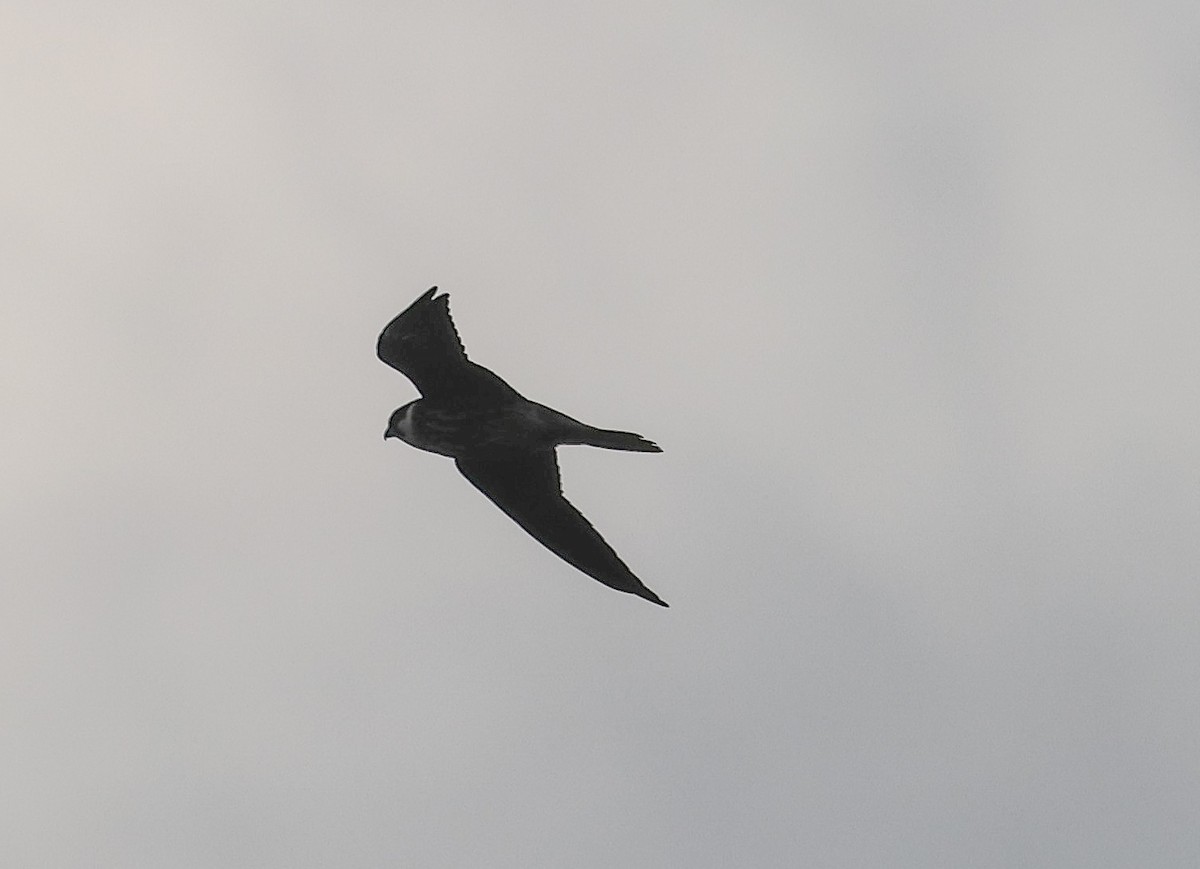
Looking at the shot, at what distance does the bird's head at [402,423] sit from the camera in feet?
67.3

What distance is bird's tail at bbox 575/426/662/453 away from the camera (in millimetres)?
19031

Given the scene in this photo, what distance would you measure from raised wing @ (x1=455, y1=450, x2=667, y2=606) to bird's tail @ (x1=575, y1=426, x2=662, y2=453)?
1.59m

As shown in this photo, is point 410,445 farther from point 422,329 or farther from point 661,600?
point 661,600

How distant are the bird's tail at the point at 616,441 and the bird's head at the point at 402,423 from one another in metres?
1.99

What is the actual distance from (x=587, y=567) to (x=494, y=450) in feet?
5.51

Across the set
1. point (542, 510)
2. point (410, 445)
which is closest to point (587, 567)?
point (542, 510)

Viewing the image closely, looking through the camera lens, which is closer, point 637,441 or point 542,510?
point 637,441

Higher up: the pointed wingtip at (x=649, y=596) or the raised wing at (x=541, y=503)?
the raised wing at (x=541, y=503)

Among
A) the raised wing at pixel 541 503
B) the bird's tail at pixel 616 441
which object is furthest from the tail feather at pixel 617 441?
the raised wing at pixel 541 503

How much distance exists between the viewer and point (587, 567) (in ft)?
68.9

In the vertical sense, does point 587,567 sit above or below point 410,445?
below

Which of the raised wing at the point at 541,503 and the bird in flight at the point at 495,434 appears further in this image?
the raised wing at the point at 541,503

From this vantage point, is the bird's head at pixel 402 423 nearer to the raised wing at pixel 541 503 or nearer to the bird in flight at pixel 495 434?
the bird in flight at pixel 495 434

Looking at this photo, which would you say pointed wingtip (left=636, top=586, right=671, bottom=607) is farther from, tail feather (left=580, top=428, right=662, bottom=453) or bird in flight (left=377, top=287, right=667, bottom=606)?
tail feather (left=580, top=428, right=662, bottom=453)
